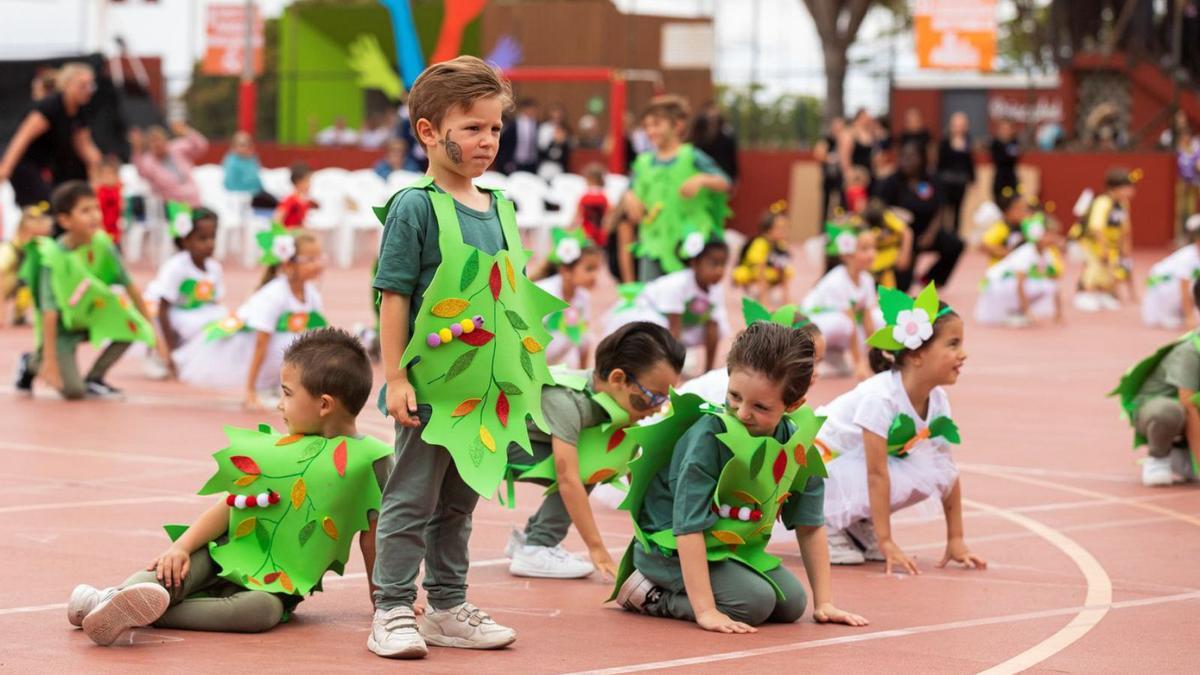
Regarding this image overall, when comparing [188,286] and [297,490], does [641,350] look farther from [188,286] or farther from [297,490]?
[188,286]

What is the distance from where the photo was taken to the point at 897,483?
6965 mm

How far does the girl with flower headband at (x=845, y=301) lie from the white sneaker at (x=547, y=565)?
6.59 metres

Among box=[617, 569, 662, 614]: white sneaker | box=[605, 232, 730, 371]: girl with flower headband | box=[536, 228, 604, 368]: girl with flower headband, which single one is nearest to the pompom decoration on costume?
box=[617, 569, 662, 614]: white sneaker

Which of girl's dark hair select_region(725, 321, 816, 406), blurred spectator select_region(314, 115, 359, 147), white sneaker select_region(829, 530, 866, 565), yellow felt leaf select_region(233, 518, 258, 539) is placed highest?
blurred spectator select_region(314, 115, 359, 147)

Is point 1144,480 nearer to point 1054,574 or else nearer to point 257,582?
point 1054,574

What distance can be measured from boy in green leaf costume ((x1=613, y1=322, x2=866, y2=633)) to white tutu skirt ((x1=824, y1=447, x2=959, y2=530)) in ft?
3.43

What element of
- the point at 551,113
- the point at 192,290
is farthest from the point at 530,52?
the point at 192,290

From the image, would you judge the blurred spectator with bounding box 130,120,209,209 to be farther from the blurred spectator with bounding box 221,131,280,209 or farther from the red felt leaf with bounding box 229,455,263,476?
the red felt leaf with bounding box 229,455,263,476

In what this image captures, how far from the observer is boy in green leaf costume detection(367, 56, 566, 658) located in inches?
204

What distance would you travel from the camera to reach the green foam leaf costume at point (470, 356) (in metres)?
5.20

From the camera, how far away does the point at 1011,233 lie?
18812mm

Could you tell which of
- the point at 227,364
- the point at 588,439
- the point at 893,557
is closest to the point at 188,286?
the point at 227,364

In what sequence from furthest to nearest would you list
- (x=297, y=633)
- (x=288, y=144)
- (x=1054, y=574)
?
(x=288, y=144) < (x=1054, y=574) < (x=297, y=633)

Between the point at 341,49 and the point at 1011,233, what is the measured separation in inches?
991
